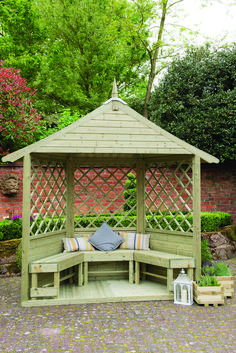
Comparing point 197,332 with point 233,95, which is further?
point 233,95

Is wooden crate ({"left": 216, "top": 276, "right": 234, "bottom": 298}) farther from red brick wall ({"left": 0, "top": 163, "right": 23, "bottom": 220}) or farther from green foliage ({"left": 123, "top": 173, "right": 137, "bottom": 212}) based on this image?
red brick wall ({"left": 0, "top": 163, "right": 23, "bottom": 220})

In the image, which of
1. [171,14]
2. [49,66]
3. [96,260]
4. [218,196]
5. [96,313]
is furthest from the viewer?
[49,66]

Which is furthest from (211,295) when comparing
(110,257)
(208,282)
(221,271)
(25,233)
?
(25,233)

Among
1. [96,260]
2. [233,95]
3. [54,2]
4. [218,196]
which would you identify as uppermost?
[54,2]

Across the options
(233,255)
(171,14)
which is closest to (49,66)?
(171,14)

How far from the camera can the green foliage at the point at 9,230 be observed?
6535mm

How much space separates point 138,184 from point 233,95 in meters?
3.63

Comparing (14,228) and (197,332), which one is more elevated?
(14,228)

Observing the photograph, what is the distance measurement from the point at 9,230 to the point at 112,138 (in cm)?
294

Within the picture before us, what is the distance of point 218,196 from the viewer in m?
9.05

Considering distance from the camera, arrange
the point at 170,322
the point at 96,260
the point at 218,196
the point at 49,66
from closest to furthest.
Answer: the point at 170,322
the point at 96,260
the point at 218,196
the point at 49,66

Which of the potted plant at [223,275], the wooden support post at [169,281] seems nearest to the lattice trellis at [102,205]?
the wooden support post at [169,281]

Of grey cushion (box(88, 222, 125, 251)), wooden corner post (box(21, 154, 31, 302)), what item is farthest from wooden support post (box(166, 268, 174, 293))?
wooden corner post (box(21, 154, 31, 302))

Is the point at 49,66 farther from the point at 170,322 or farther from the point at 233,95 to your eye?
the point at 170,322
